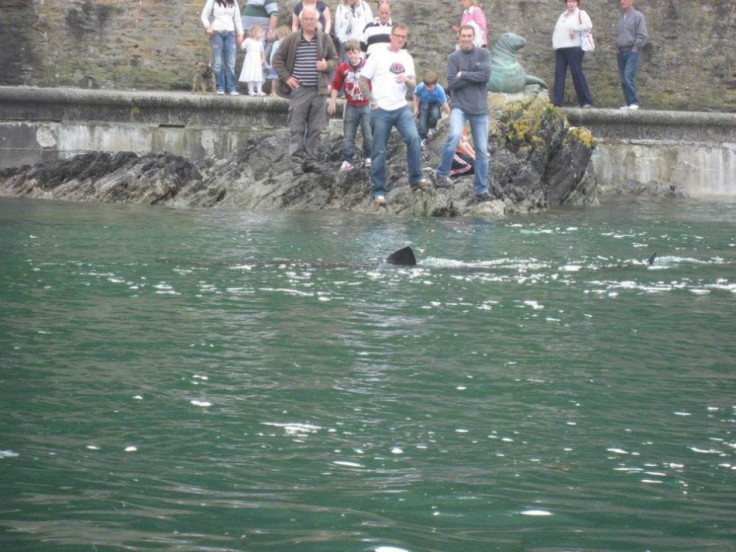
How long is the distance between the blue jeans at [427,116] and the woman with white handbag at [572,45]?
441 cm

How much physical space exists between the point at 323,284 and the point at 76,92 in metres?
11.0

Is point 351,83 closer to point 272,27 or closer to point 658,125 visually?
point 272,27

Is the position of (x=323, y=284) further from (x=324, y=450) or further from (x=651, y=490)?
(x=651, y=490)

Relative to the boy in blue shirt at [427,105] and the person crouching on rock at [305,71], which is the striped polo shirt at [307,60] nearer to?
the person crouching on rock at [305,71]

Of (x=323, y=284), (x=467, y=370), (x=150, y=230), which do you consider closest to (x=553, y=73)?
(x=150, y=230)

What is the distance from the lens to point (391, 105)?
585 inches

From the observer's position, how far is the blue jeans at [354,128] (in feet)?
53.1

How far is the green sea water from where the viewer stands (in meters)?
4.17

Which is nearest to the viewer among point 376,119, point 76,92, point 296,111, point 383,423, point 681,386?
point 383,423

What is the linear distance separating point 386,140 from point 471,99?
1009 mm

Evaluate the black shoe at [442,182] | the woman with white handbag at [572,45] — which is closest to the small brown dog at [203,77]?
the woman with white handbag at [572,45]

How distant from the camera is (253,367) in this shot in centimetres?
639

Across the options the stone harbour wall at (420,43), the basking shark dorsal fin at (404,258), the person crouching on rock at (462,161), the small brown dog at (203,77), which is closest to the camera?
the basking shark dorsal fin at (404,258)

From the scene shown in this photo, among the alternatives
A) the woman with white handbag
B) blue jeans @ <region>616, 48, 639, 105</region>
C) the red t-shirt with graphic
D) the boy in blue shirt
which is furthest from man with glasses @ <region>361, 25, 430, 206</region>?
blue jeans @ <region>616, 48, 639, 105</region>
